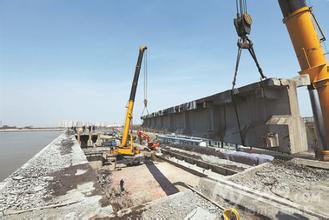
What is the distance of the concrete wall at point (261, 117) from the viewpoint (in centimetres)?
441

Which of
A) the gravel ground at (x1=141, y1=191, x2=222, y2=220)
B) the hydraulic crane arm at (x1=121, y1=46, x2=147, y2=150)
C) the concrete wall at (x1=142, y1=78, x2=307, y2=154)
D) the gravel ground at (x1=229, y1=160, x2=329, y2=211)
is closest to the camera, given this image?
the gravel ground at (x1=141, y1=191, x2=222, y2=220)

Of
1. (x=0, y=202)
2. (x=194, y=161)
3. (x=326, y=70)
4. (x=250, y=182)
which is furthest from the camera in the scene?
(x=194, y=161)

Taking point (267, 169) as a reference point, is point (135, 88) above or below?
above

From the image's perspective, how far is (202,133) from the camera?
23.5ft

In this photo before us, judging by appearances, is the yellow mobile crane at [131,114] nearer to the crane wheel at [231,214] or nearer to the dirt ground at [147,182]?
the dirt ground at [147,182]

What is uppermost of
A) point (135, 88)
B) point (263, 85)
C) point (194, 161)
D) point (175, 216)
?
point (135, 88)

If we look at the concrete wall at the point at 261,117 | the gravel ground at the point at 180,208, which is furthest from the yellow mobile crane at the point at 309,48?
the gravel ground at the point at 180,208

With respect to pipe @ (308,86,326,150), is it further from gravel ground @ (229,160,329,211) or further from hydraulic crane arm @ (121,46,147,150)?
hydraulic crane arm @ (121,46,147,150)

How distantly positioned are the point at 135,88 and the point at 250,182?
9.97m

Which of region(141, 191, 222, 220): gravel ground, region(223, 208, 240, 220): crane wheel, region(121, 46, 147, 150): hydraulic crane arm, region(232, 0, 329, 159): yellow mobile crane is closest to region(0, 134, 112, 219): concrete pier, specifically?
region(141, 191, 222, 220): gravel ground

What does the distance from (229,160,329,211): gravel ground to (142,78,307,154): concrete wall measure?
1.77ft

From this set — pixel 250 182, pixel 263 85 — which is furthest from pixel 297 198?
pixel 263 85

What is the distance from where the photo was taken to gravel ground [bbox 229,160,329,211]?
10.1 ft

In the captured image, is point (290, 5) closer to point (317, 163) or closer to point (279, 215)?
point (317, 163)
